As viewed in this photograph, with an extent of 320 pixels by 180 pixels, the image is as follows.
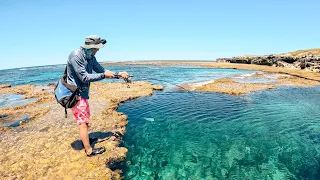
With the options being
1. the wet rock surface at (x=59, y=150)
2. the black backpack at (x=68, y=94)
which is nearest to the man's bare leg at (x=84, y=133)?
the wet rock surface at (x=59, y=150)

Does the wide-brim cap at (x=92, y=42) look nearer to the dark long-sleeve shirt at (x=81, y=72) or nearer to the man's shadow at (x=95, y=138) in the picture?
the dark long-sleeve shirt at (x=81, y=72)

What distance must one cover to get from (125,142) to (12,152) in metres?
4.46

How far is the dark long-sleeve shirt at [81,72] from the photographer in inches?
265

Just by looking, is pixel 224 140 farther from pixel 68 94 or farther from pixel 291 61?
pixel 291 61

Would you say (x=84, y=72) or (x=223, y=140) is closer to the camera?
(x=84, y=72)

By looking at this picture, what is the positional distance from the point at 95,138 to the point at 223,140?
584 centimetres

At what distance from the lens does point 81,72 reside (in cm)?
674

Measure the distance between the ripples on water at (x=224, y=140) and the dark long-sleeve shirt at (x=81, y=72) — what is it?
3.32m

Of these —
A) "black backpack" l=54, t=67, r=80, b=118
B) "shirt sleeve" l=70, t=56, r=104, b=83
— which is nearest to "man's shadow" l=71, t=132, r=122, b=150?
"black backpack" l=54, t=67, r=80, b=118

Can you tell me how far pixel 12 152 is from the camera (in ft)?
27.6

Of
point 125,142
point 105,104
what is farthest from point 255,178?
point 105,104

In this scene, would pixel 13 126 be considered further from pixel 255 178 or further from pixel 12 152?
pixel 255 178

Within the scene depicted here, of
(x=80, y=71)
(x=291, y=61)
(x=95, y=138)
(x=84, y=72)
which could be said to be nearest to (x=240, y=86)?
(x=95, y=138)

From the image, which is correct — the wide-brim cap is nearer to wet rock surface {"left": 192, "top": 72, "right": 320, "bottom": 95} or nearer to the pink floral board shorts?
the pink floral board shorts
